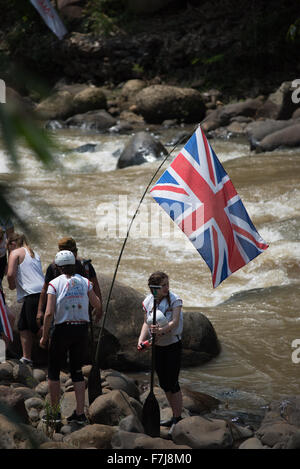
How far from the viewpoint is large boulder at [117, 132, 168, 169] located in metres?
18.5

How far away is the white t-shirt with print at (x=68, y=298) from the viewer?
547 cm

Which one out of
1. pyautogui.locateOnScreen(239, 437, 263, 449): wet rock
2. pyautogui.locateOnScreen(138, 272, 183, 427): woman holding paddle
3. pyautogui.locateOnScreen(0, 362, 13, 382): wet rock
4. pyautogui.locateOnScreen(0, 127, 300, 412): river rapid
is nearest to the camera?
pyautogui.locateOnScreen(0, 127, 300, 412): river rapid

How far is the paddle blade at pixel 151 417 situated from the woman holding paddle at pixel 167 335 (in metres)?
0.28

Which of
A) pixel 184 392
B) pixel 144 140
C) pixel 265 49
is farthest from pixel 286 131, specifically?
pixel 184 392

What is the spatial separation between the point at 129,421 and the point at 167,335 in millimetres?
744

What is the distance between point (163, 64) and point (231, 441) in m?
28.2

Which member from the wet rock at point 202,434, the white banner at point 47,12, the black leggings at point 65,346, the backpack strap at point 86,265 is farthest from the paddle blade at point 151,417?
the white banner at point 47,12

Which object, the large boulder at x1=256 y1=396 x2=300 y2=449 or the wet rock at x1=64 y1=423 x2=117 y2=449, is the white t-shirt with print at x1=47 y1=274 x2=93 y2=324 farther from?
the large boulder at x1=256 y1=396 x2=300 y2=449

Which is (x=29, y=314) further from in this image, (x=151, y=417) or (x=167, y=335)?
(x=151, y=417)

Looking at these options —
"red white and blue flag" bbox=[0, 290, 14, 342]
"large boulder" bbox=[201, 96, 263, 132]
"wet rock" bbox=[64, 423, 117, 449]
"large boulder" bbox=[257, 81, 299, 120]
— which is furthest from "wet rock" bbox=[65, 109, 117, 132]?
"wet rock" bbox=[64, 423, 117, 449]

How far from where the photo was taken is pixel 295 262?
435 inches

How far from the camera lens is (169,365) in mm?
5617

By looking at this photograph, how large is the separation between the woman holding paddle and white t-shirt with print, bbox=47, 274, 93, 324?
1.74ft

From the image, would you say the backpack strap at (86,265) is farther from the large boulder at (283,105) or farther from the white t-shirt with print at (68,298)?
the large boulder at (283,105)
